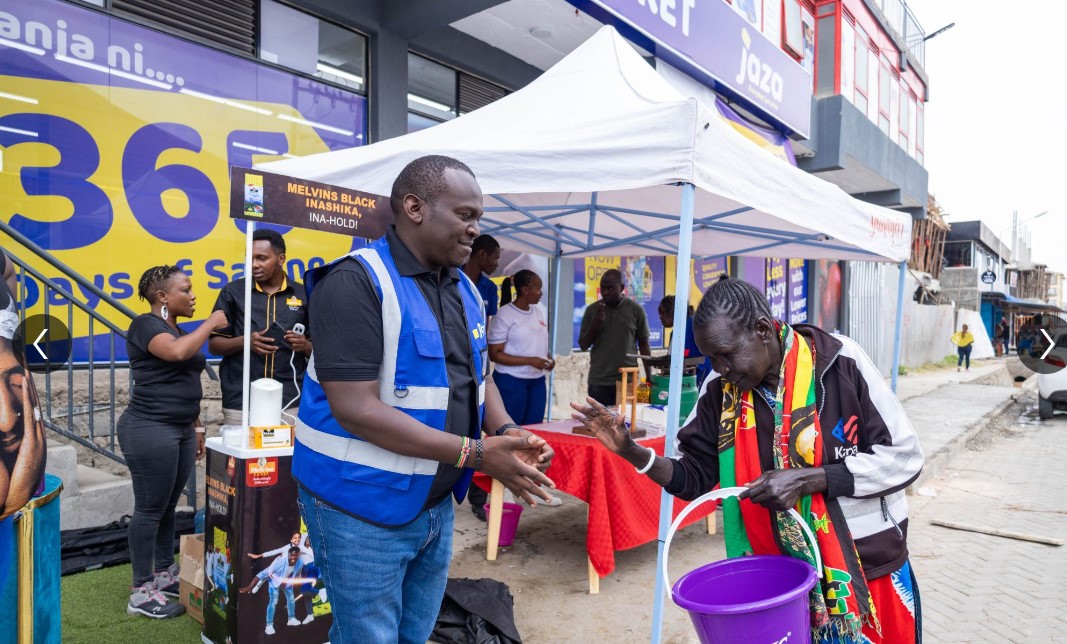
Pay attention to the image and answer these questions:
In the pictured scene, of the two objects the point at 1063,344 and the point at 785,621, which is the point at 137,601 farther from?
the point at 1063,344

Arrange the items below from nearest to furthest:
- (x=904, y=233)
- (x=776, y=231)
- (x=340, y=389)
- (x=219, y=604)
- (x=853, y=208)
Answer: (x=340, y=389)
(x=219, y=604)
(x=853, y=208)
(x=776, y=231)
(x=904, y=233)

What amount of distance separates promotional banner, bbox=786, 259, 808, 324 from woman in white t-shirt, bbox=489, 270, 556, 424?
1128 cm

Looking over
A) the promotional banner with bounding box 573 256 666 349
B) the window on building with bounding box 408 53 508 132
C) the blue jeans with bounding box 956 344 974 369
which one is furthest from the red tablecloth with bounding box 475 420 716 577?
the blue jeans with bounding box 956 344 974 369

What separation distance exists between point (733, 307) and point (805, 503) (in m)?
0.55

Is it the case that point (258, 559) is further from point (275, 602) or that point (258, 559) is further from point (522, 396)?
point (522, 396)

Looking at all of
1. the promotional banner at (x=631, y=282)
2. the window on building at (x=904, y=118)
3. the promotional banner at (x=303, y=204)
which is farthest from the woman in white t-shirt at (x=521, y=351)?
the window on building at (x=904, y=118)

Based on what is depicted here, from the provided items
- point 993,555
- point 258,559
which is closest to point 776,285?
point 993,555

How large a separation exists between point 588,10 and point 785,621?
647 centimetres

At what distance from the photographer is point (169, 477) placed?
10.8 ft

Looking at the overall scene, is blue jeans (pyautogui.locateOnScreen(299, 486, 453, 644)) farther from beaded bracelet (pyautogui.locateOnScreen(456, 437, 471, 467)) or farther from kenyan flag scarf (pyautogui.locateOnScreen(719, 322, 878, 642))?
kenyan flag scarf (pyautogui.locateOnScreen(719, 322, 878, 642))

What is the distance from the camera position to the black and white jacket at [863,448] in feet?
5.85

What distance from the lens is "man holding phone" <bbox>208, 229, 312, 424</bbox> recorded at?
11.3 feet

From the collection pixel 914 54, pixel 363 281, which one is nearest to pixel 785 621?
pixel 363 281

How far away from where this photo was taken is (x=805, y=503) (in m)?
1.81
